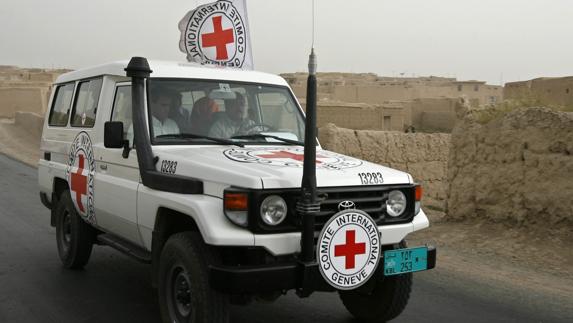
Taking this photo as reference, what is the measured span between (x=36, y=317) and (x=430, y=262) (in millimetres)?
3052

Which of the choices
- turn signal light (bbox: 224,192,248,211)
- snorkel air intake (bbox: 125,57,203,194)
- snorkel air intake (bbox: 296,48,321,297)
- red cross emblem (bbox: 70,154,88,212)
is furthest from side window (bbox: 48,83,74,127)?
snorkel air intake (bbox: 296,48,321,297)

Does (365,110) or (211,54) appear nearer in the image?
(211,54)

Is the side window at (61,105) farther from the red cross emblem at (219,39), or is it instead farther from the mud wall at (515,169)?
the mud wall at (515,169)

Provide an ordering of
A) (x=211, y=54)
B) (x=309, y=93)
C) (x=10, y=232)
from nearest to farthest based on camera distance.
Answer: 1. (x=309, y=93)
2. (x=211, y=54)
3. (x=10, y=232)

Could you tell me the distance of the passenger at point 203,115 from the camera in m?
4.78

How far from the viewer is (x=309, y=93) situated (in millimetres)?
3525

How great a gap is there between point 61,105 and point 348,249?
4261 millimetres

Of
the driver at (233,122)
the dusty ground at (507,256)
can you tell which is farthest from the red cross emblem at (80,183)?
the dusty ground at (507,256)

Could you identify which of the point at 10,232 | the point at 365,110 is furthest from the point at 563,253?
the point at 365,110

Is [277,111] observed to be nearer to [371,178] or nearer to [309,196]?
[371,178]

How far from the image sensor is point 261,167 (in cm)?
384

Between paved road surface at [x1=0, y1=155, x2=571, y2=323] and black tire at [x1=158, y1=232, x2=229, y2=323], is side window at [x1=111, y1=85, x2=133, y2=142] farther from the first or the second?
paved road surface at [x1=0, y1=155, x2=571, y2=323]

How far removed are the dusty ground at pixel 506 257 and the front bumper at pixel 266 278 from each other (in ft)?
8.77

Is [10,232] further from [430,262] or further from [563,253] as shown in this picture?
[563,253]
